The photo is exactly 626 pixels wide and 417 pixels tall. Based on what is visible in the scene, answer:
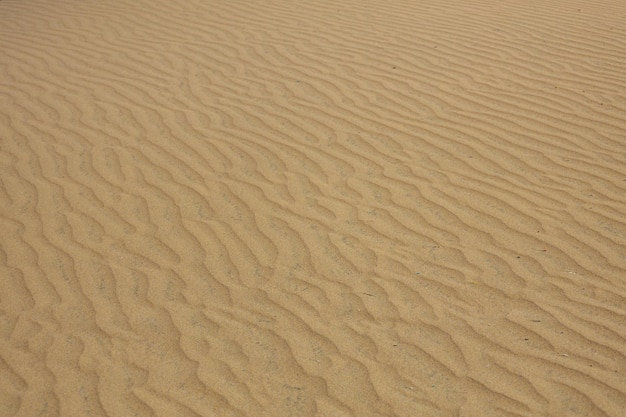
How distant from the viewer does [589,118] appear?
5656mm

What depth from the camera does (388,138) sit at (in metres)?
5.41

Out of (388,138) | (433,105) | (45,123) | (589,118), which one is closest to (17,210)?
(45,123)

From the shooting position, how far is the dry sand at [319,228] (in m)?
3.23

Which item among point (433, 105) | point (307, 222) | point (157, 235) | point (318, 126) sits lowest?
point (157, 235)

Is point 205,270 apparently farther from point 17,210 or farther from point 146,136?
point 146,136

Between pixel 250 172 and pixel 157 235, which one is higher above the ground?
pixel 250 172

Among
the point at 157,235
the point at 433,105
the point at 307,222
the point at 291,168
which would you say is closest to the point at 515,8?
the point at 433,105

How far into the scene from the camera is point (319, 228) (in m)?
4.32

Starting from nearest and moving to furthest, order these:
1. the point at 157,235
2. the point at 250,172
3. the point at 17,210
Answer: the point at 157,235 < the point at 17,210 < the point at 250,172

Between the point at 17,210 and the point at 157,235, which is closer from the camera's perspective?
the point at 157,235

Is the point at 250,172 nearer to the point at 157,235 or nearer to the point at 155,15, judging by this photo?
the point at 157,235

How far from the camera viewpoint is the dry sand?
323cm

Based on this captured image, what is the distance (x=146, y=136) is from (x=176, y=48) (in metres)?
2.37

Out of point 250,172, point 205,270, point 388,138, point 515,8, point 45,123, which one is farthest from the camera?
point 515,8
